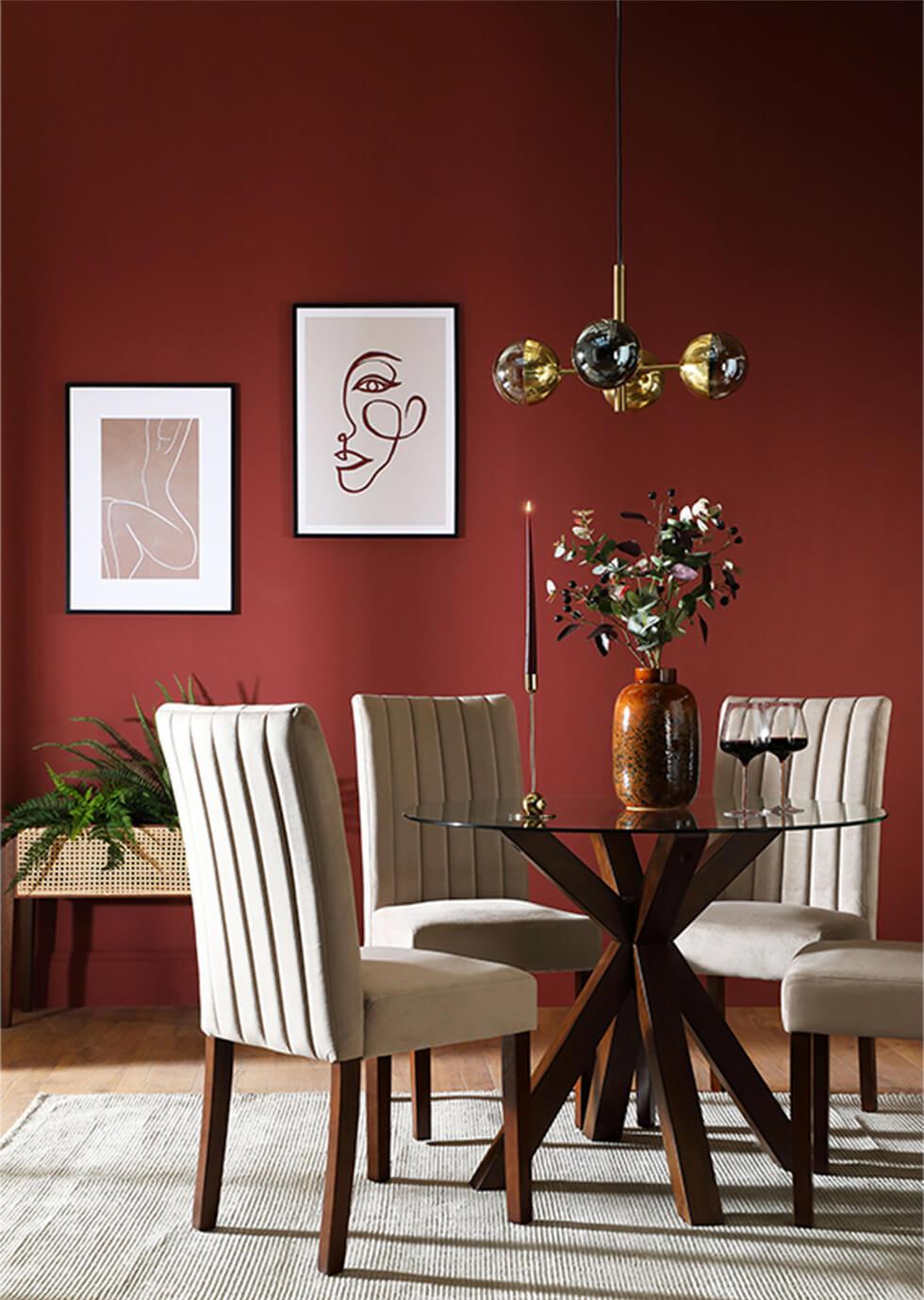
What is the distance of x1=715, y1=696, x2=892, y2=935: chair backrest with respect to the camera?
3447 mm

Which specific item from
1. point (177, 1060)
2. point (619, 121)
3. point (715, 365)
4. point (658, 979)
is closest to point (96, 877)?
point (177, 1060)

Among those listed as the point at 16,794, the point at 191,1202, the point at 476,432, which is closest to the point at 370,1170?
the point at 191,1202

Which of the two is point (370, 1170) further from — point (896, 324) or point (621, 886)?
point (896, 324)

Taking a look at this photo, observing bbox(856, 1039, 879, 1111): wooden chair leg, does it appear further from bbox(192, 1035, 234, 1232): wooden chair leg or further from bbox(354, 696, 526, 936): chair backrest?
bbox(192, 1035, 234, 1232): wooden chair leg

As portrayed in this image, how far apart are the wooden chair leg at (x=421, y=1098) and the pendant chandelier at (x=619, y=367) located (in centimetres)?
150

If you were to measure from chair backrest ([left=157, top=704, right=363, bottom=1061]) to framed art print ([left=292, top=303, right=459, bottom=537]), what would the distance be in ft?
6.64

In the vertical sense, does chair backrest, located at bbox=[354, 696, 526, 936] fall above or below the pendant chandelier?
below

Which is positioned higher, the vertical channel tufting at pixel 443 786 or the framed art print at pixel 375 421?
the framed art print at pixel 375 421

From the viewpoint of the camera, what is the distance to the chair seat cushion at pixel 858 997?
2.54 metres

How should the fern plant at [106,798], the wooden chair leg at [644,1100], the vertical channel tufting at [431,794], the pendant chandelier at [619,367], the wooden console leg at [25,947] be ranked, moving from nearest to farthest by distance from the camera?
the pendant chandelier at [619,367] < the wooden chair leg at [644,1100] < the vertical channel tufting at [431,794] < the fern plant at [106,798] < the wooden console leg at [25,947]

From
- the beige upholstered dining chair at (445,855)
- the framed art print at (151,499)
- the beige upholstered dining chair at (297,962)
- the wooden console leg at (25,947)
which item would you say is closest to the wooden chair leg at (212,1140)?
the beige upholstered dining chair at (297,962)

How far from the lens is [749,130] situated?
179 inches

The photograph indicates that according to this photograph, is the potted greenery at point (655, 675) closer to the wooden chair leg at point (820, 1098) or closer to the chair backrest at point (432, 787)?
the wooden chair leg at point (820, 1098)

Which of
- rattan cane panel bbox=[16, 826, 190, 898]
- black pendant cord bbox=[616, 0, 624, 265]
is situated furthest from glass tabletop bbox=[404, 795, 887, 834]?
rattan cane panel bbox=[16, 826, 190, 898]
